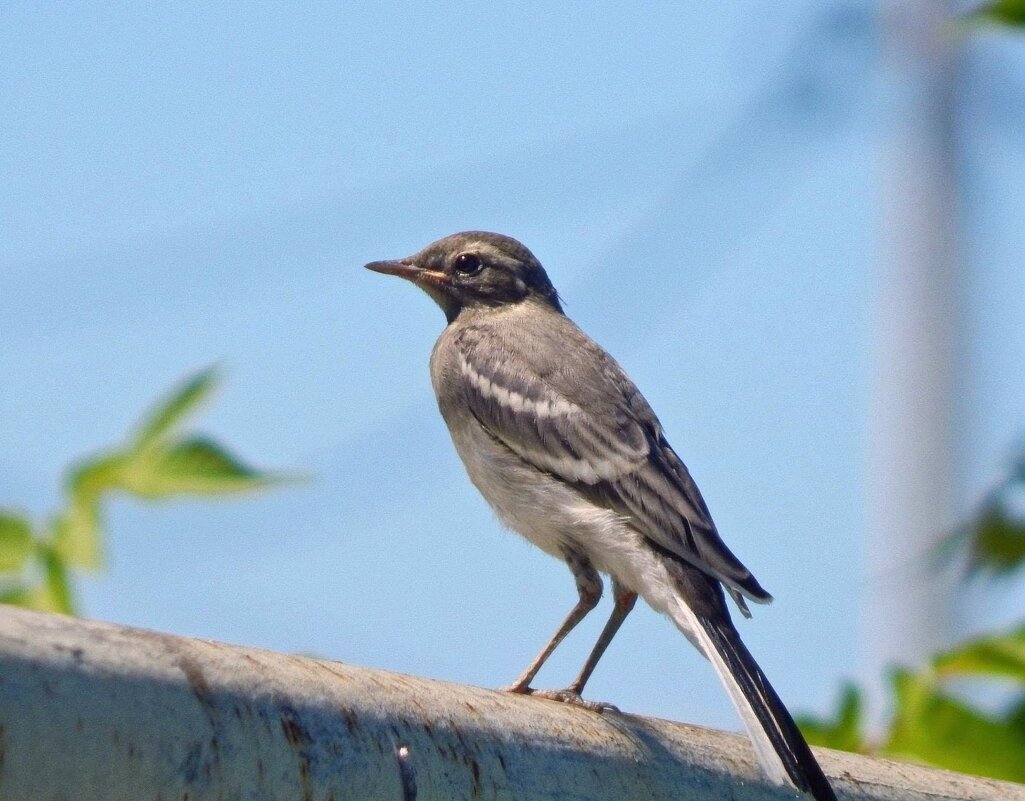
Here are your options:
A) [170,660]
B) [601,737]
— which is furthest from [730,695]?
[170,660]

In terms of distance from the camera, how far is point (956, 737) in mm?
3365

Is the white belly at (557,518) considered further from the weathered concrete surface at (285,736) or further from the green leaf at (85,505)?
the green leaf at (85,505)

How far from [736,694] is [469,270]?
304 centimetres

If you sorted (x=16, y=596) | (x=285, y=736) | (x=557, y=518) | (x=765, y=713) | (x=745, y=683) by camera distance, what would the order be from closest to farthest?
1. (x=285, y=736)
2. (x=16, y=596)
3. (x=765, y=713)
4. (x=745, y=683)
5. (x=557, y=518)

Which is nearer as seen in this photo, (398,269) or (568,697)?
(568,697)

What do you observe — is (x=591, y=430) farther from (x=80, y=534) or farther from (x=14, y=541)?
(x=14, y=541)

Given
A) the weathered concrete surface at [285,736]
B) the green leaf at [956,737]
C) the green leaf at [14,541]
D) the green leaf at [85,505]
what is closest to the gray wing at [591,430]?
the green leaf at [956,737]

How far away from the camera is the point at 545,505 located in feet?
15.8

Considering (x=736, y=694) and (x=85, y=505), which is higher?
(x=85, y=505)

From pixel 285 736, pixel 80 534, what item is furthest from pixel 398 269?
pixel 285 736

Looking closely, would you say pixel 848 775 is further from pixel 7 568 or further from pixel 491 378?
pixel 491 378

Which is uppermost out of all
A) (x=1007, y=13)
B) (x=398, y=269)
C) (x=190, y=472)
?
(x=1007, y=13)

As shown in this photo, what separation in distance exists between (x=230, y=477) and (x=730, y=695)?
130 cm

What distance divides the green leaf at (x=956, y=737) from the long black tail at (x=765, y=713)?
12.5 inches
